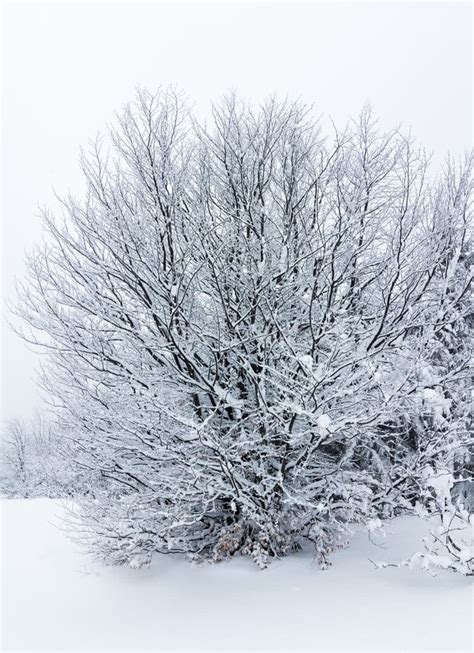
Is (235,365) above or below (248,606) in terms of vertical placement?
above

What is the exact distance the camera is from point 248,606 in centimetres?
580

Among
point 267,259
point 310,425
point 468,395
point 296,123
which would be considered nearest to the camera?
point 310,425

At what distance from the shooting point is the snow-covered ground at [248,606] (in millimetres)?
4855

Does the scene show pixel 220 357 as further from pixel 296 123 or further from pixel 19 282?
pixel 296 123

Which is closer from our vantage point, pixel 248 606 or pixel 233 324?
pixel 248 606

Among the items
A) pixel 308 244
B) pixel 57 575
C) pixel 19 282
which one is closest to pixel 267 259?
pixel 308 244

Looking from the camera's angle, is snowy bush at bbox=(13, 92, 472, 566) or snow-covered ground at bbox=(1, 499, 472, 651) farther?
snowy bush at bbox=(13, 92, 472, 566)

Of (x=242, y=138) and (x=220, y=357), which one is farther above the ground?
(x=242, y=138)

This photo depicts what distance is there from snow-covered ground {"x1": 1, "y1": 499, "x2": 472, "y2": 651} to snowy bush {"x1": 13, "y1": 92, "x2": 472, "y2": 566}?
1.37 feet

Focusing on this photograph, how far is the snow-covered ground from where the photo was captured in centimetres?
486

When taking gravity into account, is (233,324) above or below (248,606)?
above

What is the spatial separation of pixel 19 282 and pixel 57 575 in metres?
4.41

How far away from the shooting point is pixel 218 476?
21.2 feet

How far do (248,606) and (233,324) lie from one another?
128 inches
